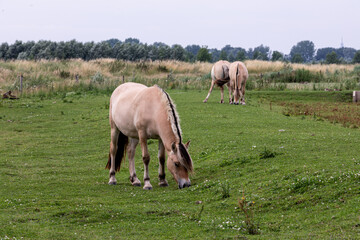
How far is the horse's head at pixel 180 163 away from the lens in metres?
9.08

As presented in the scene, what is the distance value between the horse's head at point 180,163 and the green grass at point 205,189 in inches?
10.2

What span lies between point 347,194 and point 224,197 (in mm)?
2054

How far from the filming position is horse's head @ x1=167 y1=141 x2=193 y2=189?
9.08 meters

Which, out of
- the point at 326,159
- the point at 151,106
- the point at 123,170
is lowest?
the point at 123,170

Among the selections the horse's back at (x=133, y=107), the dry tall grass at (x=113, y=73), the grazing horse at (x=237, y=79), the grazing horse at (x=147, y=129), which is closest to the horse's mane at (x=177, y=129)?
the grazing horse at (x=147, y=129)

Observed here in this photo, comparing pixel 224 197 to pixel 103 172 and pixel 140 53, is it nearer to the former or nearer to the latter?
pixel 103 172

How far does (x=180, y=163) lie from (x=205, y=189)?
69 cm

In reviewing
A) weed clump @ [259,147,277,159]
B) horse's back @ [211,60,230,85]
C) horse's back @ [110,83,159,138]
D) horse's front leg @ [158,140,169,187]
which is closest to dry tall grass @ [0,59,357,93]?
horse's back @ [211,60,230,85]

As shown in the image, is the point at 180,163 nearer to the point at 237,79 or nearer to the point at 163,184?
the point at 163,184

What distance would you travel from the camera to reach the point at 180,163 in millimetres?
9148

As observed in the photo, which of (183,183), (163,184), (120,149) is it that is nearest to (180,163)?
(183,183)

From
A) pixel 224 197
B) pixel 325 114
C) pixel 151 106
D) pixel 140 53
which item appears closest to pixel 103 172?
pixel 151 106

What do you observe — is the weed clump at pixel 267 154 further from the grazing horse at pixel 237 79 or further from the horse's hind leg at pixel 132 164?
the grazing horse at pixel 237 79

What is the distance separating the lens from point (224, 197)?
8.60 meters
